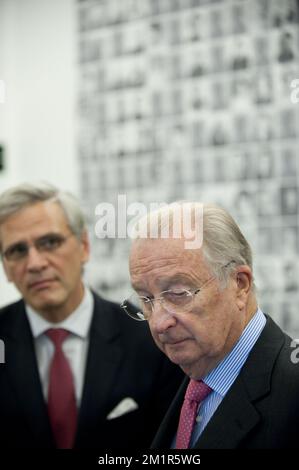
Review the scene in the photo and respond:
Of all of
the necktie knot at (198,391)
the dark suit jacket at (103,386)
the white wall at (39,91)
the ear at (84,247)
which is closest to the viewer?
the necktie knot at (198,391)

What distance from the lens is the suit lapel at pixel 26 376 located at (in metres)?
1.27

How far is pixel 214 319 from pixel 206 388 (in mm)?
131

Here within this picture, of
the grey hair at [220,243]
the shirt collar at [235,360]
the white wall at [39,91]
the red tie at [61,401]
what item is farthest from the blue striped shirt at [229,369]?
the white wall at [39,91]

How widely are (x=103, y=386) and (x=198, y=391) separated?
0.30 metres

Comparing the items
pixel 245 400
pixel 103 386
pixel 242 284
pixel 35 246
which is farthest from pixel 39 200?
pixel 245 400

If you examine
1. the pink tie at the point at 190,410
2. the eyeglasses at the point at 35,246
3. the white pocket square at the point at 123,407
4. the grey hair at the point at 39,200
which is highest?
the grey hair at the point at 39,200

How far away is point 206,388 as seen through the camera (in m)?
1.03

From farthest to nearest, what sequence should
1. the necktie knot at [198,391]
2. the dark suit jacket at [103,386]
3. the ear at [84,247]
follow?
the ear at [84,247]
the dark suit jacket at [103,386]
the necktie knot at [198,391]

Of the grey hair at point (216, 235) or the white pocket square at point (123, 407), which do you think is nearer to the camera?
the grey hair at point (216, 235)

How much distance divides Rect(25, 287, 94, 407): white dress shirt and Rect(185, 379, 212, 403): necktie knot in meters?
0.35

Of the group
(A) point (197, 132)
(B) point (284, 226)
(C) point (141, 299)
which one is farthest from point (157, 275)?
(A) point (197, 132)

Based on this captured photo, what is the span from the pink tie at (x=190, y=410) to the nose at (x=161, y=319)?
0.13m

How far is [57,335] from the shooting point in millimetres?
1346

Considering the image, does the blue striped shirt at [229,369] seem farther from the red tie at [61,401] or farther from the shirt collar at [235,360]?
the red tie at [61,401]
